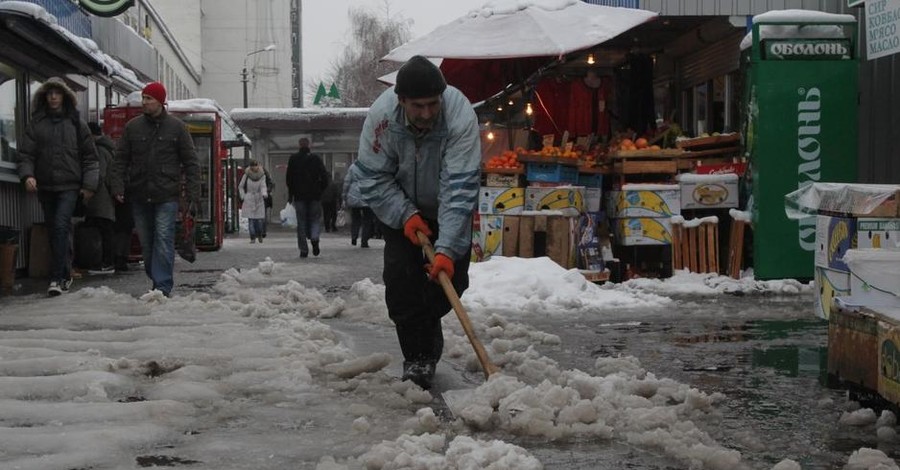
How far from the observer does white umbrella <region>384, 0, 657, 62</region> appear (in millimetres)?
12820

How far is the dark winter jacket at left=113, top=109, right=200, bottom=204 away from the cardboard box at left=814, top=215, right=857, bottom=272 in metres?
5.63

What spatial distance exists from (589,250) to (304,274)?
12.1 feet

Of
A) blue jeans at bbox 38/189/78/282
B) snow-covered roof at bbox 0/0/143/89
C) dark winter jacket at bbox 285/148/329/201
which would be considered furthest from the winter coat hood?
dark winter jacket at bbox 285/148/329/201

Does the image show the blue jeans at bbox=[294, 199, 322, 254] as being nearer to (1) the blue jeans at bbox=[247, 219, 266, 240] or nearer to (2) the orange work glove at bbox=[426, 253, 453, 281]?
(1) the blue jeans at bbox=[247, 219, 266, 240]

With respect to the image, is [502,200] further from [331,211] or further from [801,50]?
[331,211]

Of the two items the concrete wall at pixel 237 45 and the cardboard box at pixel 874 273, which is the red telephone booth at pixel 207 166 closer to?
the cardboard box at pixel 874 273

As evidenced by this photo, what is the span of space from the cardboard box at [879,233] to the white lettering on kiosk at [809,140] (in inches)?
182

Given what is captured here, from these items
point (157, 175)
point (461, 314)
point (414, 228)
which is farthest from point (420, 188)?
point (157, 175)

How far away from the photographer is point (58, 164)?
1120 cm

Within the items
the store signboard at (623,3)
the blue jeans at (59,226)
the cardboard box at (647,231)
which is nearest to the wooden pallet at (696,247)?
the cardboard box at (647,231)

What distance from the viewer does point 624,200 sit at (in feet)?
42.1

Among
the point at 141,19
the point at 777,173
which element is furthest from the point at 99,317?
the point at 141,19

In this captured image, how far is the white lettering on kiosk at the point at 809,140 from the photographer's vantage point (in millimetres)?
11461

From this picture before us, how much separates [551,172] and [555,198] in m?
0.33
